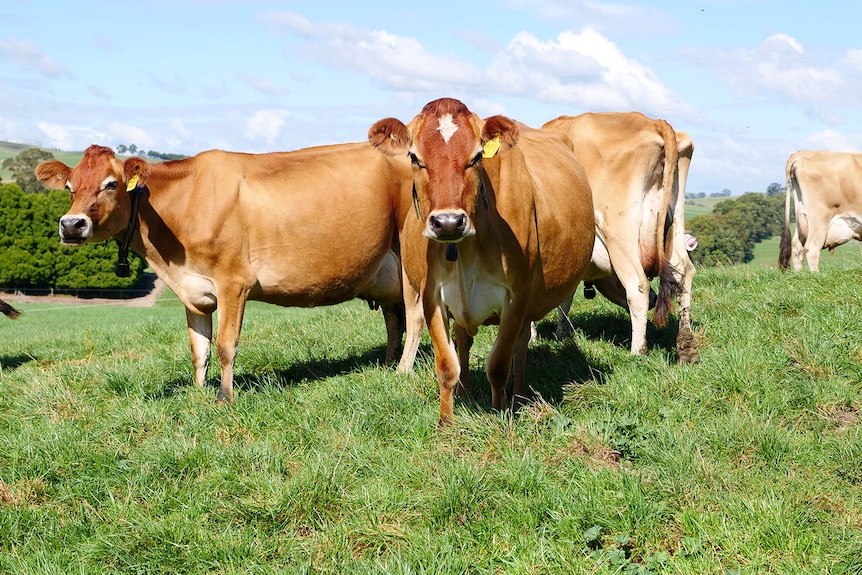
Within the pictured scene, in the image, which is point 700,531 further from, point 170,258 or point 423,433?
point 170,258

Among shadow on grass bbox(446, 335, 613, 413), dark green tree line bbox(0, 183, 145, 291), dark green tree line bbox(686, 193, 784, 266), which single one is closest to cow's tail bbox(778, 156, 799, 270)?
shadow on grass bbox(446, 335, 613, 413)

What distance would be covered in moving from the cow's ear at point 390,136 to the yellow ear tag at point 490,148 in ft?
1.75

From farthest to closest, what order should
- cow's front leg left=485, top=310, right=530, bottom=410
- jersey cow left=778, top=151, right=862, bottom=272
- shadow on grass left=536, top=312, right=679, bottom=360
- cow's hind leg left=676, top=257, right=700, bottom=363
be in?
jersey cow left=778, top=151, right=862, bottom=272
shadow on grass left=536, top=312, right=679, bottom=360
cow's hind leg left=676, top=257, right=700, bottom=363
cow's front leg left=485, top=310, right=530, bottom=410

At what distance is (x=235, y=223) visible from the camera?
25.0 ft

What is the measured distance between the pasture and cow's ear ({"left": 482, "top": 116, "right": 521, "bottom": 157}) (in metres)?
1.82

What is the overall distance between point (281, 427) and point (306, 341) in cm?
329

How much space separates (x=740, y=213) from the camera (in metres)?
79.2

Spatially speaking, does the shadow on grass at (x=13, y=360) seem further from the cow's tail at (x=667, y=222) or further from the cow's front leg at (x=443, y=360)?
the cow's tail at (x=667, y=222)

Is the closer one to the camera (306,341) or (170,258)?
(170,258)

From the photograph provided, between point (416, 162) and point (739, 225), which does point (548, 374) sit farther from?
point (739, 225)

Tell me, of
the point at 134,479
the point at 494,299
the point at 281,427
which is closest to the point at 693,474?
the point at 494,299

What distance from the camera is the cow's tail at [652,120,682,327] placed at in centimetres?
752

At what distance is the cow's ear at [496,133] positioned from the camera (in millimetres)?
5137

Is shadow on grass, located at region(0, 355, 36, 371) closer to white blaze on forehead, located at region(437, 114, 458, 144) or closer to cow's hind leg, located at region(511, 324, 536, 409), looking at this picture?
cow's hind leg, located at region(511, 324, 536, 409)
